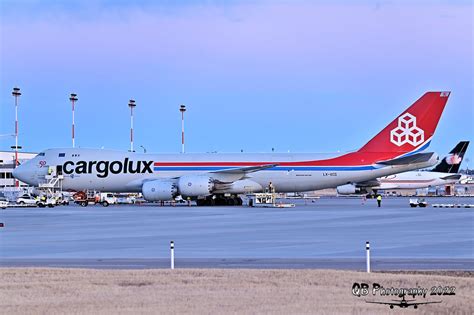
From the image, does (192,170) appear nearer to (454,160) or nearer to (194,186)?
(194,186)

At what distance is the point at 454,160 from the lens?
122m

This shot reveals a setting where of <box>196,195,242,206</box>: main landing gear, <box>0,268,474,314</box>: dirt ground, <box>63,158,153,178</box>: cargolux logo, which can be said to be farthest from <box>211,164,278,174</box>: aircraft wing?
<box>0,268,474,314</box>: dirt ground

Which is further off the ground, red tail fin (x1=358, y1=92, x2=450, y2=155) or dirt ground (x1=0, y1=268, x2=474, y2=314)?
red tail fin (x1=358, y1=92, x2=450, y2=155)

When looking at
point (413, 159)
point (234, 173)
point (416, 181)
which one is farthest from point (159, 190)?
point (416, 181)

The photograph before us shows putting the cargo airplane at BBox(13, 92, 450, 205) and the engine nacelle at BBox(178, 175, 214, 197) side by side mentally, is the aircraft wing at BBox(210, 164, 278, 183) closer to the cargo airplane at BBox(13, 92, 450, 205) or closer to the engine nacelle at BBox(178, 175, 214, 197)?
the cargo airplane at BBox(13, 92, 450, 205)

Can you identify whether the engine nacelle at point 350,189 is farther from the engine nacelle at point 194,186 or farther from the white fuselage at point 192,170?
the engine nacelle at point 194,186

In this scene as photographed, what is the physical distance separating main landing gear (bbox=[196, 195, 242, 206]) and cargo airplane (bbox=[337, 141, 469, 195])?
48.1 m

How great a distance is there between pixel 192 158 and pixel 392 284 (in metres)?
53.0

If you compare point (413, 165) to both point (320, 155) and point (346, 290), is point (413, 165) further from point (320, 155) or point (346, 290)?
point (346, 290)

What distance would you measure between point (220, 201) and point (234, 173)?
309 cm

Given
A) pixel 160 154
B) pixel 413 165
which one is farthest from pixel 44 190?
pixel 413 165

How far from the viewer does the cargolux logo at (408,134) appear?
68062 mm

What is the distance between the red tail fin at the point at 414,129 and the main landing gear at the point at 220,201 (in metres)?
10.2

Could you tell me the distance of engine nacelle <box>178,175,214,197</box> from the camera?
215ft
